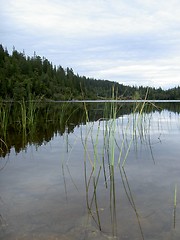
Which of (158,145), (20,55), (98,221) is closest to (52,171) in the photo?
(98,221)

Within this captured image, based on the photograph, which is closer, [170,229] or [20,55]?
[170,229]

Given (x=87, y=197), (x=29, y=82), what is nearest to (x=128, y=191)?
(x=87, y=197)

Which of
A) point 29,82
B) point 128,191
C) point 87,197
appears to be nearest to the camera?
point 87,197

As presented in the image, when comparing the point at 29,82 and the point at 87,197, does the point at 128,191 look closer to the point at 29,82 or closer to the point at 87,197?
the point at 87,197

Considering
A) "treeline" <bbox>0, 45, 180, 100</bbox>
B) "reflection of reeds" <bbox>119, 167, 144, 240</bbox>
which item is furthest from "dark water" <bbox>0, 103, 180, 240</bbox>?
"treeline" <bbox>0, 45, 180, 100</bbox>

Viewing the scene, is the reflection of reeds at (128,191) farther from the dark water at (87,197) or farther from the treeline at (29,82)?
the treeline at (29,82)

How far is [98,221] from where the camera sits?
3002 mm

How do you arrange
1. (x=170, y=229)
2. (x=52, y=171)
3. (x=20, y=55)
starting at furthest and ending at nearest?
(x=20, y=55)
(x=52, y=171)
(x=170, y=229)

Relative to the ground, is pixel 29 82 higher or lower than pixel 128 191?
higher

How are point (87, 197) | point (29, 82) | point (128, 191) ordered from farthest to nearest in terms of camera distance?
1. point (29, 82)
2. point (128, 191)
3. point (87, 197)

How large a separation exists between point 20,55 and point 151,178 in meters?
94.6

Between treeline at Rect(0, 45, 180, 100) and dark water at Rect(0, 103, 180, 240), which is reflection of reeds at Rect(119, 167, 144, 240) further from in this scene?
treeline at Rect(0, 45, 180, 100)

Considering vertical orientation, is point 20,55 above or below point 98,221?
above

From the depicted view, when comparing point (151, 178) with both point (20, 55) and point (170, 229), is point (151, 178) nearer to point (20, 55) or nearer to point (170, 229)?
point (170, 229)
